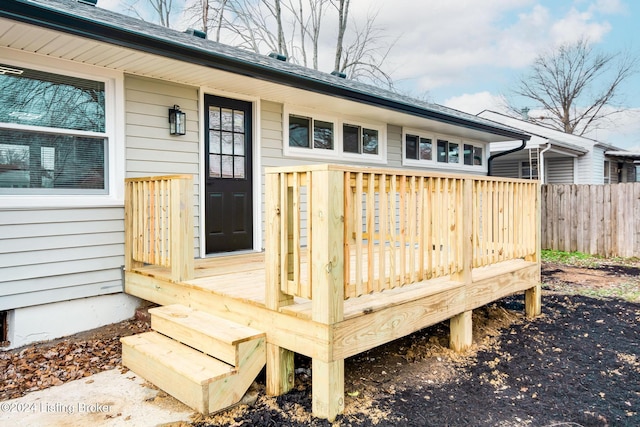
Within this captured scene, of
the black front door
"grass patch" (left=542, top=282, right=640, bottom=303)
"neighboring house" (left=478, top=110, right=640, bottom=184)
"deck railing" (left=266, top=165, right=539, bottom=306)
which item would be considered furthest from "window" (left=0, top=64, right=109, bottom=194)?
"neighboring house" (left=478, top=110, right=640, bottom=184)

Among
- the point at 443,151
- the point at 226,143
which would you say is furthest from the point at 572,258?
the point at 226,143

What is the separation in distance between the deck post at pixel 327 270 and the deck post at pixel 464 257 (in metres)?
1.37

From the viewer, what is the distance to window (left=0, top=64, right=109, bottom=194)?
3512mm

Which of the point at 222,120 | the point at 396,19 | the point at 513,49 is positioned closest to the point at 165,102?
the point at 222,120

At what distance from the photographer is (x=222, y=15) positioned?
49.3ft

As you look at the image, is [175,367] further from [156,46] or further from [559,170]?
[559,170]

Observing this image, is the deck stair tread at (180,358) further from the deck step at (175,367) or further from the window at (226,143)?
the window at (226,143)

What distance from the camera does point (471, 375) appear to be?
310 centimetres

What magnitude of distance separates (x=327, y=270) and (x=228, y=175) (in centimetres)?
310

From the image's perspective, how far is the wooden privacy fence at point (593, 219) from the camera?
338 inches

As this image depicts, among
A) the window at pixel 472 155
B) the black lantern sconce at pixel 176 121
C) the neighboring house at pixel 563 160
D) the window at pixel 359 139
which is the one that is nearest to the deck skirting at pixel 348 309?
the black lantern sconce at pixel 176 121

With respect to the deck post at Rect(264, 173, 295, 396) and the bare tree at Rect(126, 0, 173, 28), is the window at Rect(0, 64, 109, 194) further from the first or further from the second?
the bare tree at Rect(126, 0, 173, 28)

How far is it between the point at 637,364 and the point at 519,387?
3.79 ft

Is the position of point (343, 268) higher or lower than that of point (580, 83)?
lower
